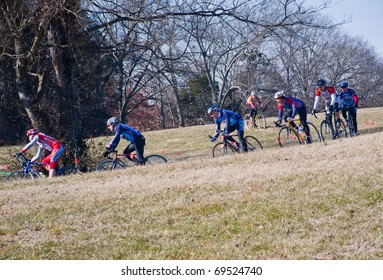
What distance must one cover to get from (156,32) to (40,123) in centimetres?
487

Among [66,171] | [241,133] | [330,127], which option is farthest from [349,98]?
[66,171]

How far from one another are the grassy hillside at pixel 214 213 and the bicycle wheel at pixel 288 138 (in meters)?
4.22

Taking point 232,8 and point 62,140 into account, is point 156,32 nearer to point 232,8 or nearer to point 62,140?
point 232,8

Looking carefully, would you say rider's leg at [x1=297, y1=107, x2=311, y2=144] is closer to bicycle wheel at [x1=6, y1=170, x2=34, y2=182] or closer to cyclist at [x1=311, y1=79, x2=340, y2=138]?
cyclist at [x1=311, y1=79, x2=340, y2=138]

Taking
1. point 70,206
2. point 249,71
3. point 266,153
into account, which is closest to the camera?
point 70,206

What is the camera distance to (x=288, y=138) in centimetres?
1538

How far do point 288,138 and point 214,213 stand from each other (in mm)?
8744

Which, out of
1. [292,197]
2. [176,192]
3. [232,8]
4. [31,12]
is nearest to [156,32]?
[232,8]

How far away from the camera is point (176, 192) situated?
8.53m

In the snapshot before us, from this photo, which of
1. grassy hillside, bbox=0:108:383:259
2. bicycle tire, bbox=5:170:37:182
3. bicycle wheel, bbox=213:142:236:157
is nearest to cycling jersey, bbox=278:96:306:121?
bicycle wheel, bbox=213:142:236:157

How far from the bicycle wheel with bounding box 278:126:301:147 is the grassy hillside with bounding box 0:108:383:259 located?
4.22 metres

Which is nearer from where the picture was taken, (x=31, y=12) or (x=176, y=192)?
(x=176, y=192)

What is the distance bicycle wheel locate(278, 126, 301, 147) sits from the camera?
1526cm

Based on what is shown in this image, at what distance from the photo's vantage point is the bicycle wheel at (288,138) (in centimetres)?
1526
